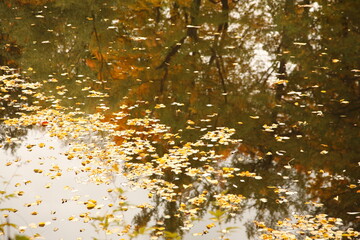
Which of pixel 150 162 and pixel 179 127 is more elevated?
pixel 179 127

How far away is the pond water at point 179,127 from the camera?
478cm

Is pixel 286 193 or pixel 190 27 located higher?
pixel 190 27

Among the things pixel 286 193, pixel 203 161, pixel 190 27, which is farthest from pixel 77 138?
pixel 190 27

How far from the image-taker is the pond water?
4.78 meters

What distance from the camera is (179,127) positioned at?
7078mm

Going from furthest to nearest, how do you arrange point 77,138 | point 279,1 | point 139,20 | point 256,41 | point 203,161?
point 279,1
point 139,20
point 256,41
point 77,138
point 203,161

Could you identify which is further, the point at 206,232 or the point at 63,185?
the point at 63,185

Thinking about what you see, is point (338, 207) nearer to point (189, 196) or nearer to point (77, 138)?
point (189, 196)

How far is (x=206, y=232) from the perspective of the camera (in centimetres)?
452

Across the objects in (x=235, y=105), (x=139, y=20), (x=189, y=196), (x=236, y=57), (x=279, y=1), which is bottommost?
(x=189, y=196)

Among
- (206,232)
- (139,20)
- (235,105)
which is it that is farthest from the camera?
(139,20)

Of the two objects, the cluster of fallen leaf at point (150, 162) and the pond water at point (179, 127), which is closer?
the cluster of fallen leaf at point (150, 162)

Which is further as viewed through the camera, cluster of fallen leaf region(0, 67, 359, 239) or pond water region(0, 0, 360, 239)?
pond water region(0, 0, 360, 239)

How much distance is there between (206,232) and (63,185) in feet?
6.90
